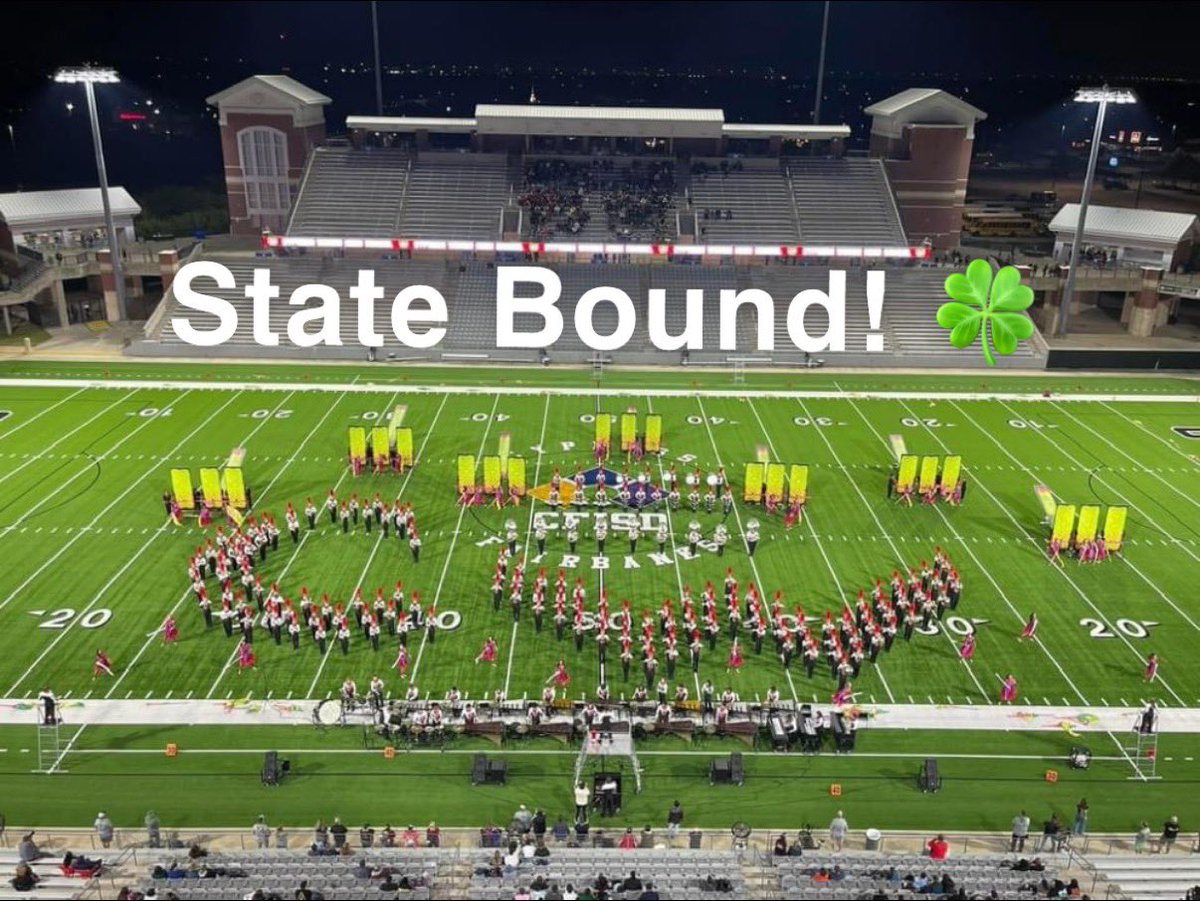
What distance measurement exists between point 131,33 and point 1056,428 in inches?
2524

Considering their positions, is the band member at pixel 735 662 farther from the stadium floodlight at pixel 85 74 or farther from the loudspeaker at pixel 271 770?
the stadium floodlight at pixel 85 74

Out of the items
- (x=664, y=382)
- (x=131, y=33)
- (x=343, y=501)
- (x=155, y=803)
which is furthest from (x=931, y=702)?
(x=131, y=33)

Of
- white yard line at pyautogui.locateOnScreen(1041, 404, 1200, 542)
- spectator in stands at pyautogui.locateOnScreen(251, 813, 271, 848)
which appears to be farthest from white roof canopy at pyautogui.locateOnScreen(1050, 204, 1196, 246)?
spectator in stands at pyautogui.locateOnScreen(251, 813, 271, 848)

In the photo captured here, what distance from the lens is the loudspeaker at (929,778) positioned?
15.3 meters

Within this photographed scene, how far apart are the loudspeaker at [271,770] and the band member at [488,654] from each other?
4343 millimetres

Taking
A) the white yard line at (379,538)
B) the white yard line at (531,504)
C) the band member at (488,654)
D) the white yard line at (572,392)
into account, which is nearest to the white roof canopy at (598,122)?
the white yard line at (572,392)

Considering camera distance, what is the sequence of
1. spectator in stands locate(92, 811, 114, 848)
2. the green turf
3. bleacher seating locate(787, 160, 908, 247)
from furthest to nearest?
bleacher seating locate(787, 160, 908, 247) → the green turf → spectator in stands locate(92, 811, 114, 848)

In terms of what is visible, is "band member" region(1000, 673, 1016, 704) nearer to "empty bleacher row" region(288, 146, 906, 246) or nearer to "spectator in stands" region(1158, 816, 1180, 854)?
"spectator in stands" region(1158, 816, 1180, 854)

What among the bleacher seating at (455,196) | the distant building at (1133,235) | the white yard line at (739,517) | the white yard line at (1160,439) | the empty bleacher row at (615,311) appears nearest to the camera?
the white yard line at (739,517)

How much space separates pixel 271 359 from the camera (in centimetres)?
3878

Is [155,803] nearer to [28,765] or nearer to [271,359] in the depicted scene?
[28,765]

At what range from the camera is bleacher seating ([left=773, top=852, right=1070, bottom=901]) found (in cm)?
1234

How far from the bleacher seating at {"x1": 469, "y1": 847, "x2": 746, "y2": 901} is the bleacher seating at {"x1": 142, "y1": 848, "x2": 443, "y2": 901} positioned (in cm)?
78

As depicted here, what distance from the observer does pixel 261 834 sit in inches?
539
